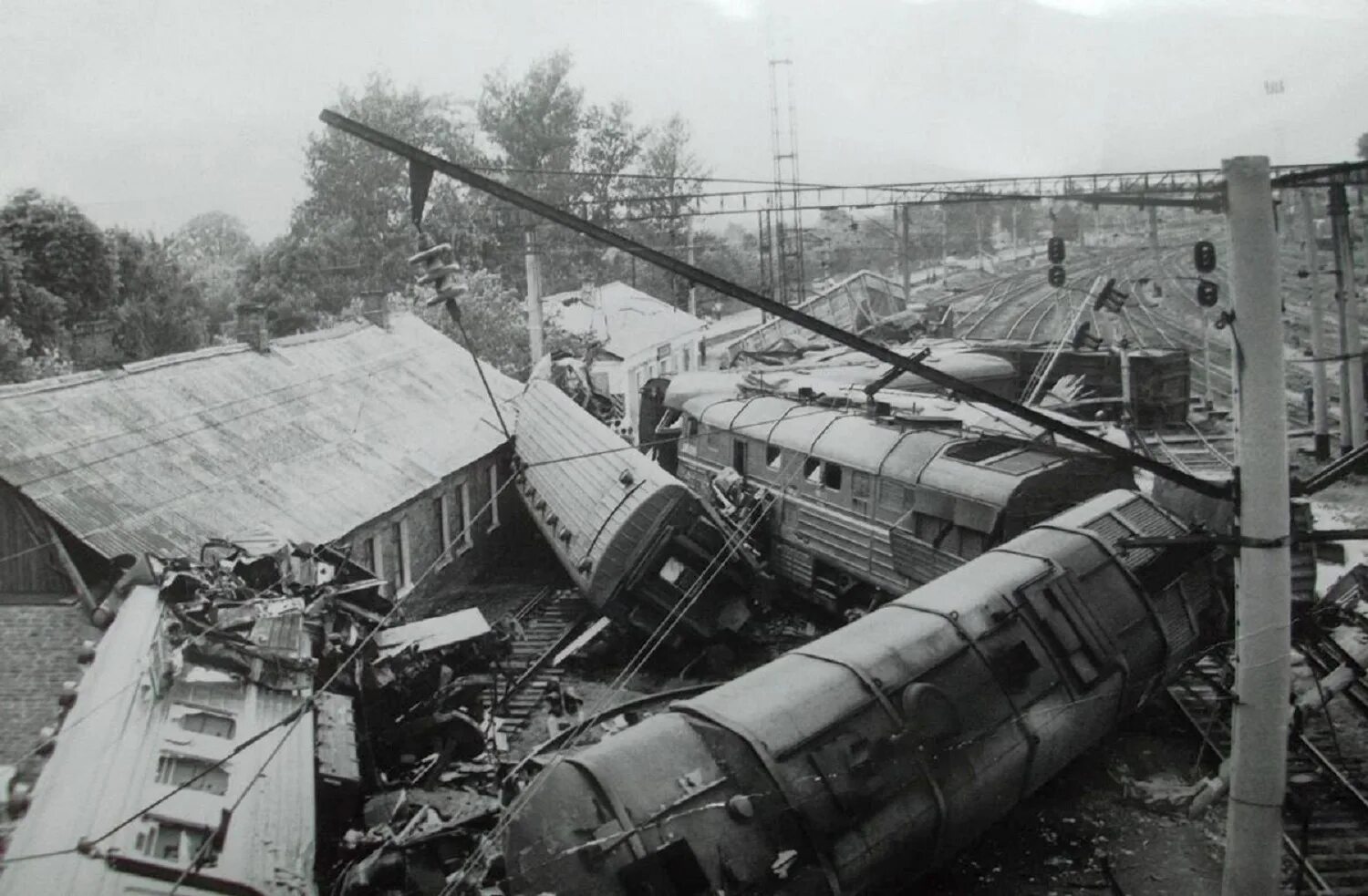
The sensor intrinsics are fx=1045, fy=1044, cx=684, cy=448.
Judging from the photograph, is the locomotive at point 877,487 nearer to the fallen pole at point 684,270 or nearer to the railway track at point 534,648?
the railway track at point 534,648

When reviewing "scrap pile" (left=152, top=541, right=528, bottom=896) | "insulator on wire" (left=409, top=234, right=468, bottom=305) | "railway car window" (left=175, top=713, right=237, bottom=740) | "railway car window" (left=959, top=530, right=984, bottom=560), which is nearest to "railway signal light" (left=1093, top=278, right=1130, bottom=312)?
"railway car window" (left=959, top=530, right=984, bottom=560)

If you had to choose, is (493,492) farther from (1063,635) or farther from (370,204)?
(370,204)

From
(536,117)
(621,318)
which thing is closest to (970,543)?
(621,318)

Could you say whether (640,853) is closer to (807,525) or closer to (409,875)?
(409,875)

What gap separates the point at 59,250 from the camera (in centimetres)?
2898

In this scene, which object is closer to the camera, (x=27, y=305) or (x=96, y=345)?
(x=96, y=345)

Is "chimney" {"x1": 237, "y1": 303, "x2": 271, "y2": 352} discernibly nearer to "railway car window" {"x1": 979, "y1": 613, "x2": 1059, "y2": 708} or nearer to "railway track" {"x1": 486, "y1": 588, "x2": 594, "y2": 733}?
"railway track" {"x1": 486, "y1": 588, "x2": 594, "y2": 733}

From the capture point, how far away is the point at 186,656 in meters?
9.40

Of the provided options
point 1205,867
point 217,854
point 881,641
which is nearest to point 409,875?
point 217,854

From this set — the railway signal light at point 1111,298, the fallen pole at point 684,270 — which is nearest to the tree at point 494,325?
the railway signal light at point 1111,298

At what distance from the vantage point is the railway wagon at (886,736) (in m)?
7.19

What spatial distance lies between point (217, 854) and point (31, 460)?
23.3ft

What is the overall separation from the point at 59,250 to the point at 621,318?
59.1 ft

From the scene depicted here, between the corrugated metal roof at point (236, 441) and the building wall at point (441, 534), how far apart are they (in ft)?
1.73
